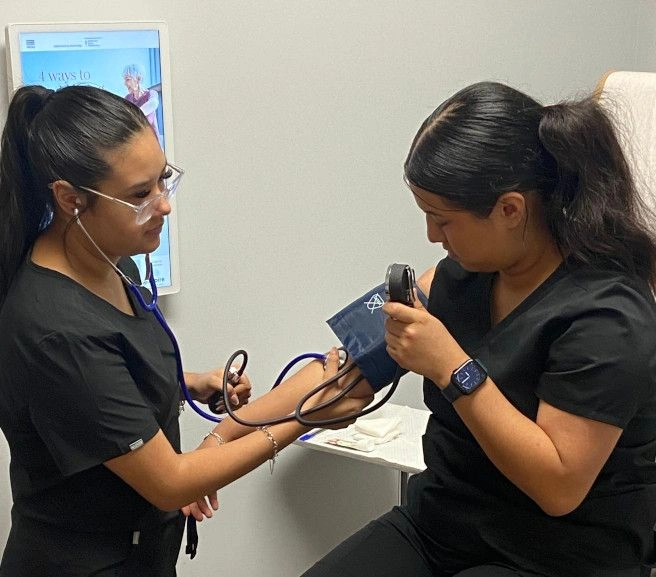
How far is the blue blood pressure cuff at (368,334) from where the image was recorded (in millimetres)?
1742

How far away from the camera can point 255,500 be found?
270 cm

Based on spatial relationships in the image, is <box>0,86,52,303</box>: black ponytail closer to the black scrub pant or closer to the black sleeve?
the black scrub pant

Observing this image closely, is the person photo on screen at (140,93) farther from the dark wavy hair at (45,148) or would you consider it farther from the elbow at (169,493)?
the elbow at (169,493)

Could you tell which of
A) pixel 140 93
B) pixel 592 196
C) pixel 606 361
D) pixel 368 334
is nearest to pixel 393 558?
pixel 368 334

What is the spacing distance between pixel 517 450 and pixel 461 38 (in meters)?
1.66

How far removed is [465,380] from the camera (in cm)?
148

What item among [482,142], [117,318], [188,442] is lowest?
[188,442]

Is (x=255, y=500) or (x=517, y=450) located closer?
(x=517, y=450)

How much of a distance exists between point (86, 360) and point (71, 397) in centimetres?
6

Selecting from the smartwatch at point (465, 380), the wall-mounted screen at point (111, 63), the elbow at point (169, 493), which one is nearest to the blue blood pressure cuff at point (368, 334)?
the smartwatch at point (465, 380)

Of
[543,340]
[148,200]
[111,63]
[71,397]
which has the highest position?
[111,63]

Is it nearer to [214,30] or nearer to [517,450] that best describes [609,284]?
[517,450]

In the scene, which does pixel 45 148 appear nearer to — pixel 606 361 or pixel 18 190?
pixel 18 190

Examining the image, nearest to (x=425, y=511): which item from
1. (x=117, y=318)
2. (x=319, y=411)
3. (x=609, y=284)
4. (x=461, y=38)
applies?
(x=319, y=411)
